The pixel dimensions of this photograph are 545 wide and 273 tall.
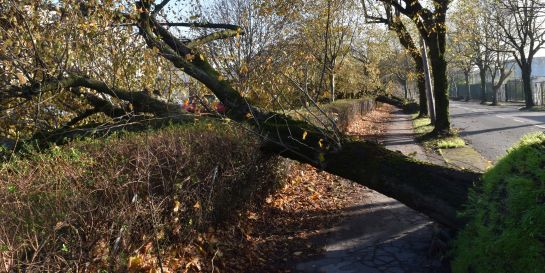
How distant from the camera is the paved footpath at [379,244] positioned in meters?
5.64

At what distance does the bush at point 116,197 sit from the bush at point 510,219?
2.82m

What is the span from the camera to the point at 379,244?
6426mm

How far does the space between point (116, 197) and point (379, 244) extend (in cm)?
372

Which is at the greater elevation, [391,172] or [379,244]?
[391,172]

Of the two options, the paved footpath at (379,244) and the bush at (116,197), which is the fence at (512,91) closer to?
the paved footpath at (379,244)

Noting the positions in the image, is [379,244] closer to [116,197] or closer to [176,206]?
[176,206]

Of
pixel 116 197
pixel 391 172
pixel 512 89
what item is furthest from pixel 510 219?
pixel 512 89

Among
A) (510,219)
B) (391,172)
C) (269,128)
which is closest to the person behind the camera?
(510,219)

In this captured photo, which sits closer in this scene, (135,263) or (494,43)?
(135,263)

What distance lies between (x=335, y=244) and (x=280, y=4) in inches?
355

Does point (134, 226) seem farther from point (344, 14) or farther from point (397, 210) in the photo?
point (344, 14)

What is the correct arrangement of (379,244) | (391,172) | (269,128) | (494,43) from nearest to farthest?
(391,172)
(379,244)
(269,128)
(494,43)

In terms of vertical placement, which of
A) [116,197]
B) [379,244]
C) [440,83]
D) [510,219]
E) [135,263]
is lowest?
[379,244]

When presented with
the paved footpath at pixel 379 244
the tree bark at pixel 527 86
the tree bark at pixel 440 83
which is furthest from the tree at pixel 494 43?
the paved footpath at pixel 379 244
